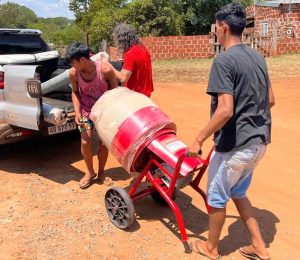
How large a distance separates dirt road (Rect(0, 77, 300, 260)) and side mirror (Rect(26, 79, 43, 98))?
3.61ft

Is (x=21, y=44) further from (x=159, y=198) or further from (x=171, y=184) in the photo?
(x=171, y=184)

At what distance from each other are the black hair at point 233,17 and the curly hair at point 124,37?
1.45m

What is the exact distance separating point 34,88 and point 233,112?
8.19ft

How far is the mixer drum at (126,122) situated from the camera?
3683 mm

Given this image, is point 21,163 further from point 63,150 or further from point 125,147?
point 125,147

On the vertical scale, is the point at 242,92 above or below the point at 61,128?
above

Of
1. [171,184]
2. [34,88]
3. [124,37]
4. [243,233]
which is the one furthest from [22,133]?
[243,233]

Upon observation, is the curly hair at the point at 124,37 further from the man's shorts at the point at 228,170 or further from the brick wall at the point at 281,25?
the brick wall at the point at 281,25

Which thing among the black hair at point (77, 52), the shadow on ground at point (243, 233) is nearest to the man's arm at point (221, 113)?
the shadow on ground at point (243, 233)

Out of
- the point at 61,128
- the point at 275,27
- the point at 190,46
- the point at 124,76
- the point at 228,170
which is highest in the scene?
the point at 124,76

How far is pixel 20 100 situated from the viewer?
486cm

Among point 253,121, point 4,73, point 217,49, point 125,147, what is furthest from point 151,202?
point 217,49

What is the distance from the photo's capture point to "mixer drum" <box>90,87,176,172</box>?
368 cm

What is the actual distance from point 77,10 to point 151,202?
29670 mm
